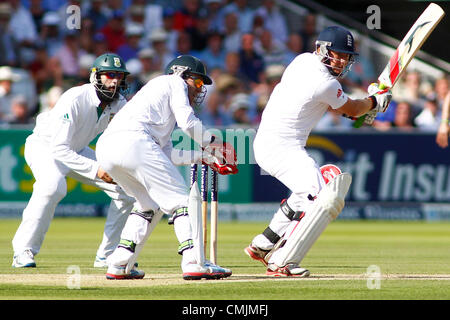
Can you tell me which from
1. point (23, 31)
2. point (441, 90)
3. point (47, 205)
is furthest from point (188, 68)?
point (441, 90)

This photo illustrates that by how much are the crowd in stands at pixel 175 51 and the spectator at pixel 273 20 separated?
0.06 ft

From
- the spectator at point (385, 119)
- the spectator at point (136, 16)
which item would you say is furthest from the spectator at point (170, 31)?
the spectator at point (385, 119)

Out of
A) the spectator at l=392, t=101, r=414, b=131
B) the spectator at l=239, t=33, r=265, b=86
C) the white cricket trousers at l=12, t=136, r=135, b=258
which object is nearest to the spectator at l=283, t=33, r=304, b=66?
the spectator at l=239, t=33, r=265, b=86

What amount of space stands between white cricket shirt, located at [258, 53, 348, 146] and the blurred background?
5.74 m

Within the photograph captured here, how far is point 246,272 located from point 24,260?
1908 millimetres

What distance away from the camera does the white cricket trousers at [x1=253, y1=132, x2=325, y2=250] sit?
730 cm

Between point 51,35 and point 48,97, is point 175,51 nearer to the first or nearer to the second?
point 51,35

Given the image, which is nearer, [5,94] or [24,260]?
[24,260]

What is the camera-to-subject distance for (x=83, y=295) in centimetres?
595

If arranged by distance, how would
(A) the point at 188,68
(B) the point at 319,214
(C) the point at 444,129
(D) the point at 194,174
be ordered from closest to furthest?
(A) the point at 188,68, (B) the point at 319,214, (D) the point at 194,174, (C) the point at 444,129

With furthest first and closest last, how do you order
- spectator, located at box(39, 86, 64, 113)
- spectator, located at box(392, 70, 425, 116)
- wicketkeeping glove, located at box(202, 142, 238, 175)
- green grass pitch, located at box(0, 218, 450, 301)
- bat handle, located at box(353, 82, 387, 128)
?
spectator, located at box(392, 70, 425, 116) < spectator, located at box(39, 86, 64, 113) < bat handle, located at box(353, 82, 387, 128) < wicketkeeping glove, located at box(202, 142, 238, 175) < green grass pitch, located at box(0, 218, 450, 301)

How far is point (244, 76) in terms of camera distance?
16.4 m

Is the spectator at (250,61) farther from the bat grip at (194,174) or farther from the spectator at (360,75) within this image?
the bat grip at (194,174)

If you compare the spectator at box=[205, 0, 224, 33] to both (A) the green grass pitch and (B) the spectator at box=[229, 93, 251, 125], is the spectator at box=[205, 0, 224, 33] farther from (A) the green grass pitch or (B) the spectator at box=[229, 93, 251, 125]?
(A) the green grass pitch
